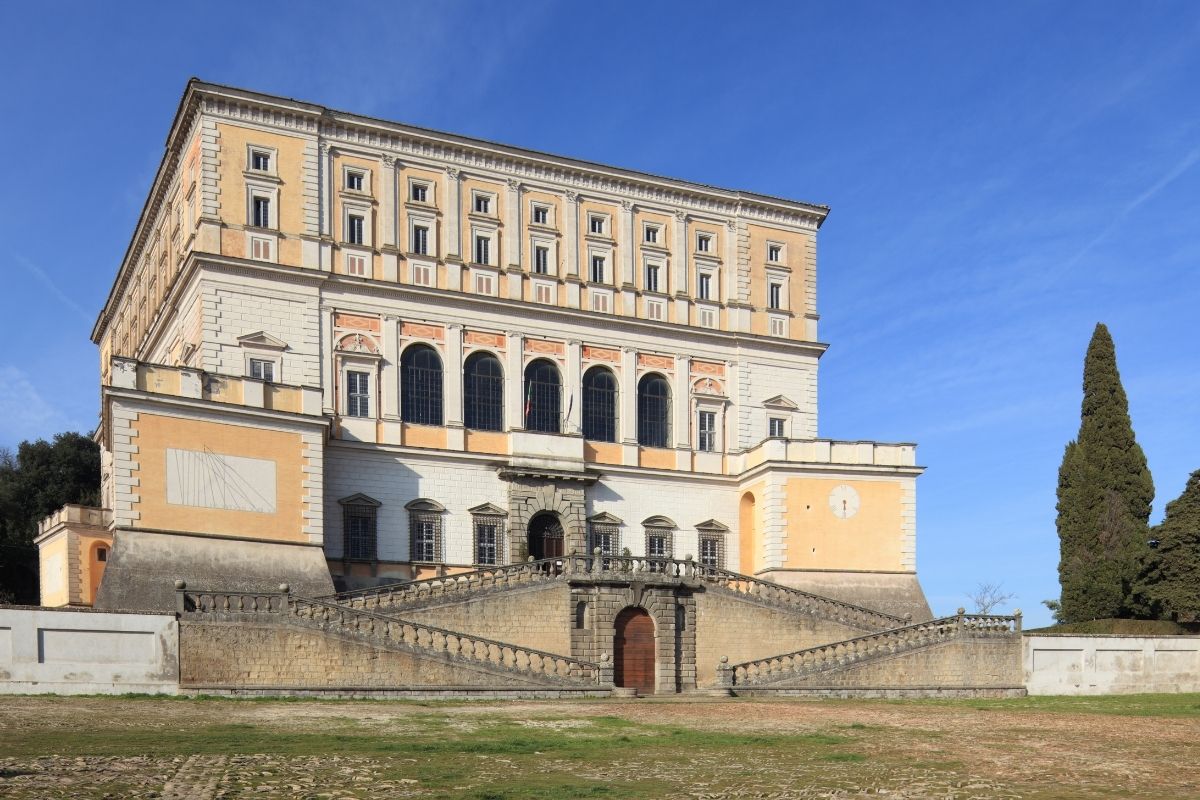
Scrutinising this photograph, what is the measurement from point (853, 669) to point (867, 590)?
30.9ft

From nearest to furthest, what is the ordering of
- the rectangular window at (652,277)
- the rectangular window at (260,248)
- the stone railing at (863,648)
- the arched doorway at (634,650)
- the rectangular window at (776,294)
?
the stone railing at (863,648) → the arched doorway at (634,650) → the rectangular window at (260,248) → the rectangular window at (652,277) → the rectangular window at (776,294)

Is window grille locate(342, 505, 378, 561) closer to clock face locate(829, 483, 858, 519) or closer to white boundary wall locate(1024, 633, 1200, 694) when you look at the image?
clock face locate(829, 483, 858, 519)

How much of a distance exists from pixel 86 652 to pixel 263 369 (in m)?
16.2

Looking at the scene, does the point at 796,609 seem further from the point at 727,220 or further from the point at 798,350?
the point at 727,220

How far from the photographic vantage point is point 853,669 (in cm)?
3903

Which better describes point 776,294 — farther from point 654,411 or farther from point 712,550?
point 712,550

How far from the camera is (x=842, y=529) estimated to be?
48.5m

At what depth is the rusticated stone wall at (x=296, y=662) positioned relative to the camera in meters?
29.3

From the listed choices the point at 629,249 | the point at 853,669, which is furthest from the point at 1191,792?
the point at 629,249

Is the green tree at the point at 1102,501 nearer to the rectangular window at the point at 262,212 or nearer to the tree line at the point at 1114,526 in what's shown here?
the tree line at the point at 1114,526

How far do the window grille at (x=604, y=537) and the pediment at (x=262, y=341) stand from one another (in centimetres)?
1330

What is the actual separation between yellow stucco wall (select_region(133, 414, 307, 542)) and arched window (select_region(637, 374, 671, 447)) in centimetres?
1568

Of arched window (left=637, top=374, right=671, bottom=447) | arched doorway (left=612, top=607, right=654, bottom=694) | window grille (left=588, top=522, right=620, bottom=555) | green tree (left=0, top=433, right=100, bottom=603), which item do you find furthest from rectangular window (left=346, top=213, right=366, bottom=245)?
green tree (left=0, top=433, right=100, bottom=603)

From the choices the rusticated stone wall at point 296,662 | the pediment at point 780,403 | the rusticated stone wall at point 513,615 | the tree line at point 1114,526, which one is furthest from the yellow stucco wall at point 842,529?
the rusticated stone wall at point 296,662
